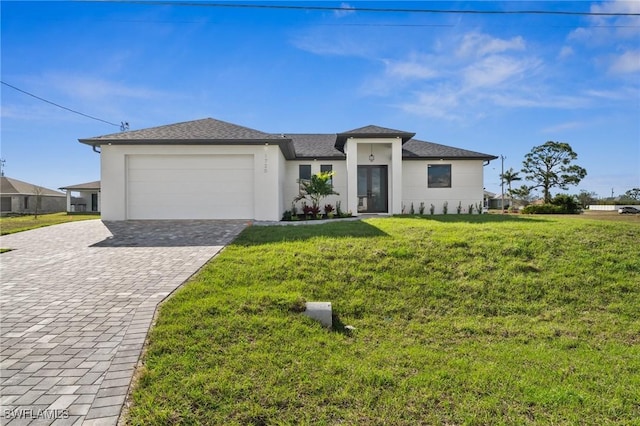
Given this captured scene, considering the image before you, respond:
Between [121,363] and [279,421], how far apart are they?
1667mm

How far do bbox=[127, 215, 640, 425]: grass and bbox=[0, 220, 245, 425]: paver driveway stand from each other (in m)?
0.32

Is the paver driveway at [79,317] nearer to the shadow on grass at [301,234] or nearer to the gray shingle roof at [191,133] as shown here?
the shadow on grass at [301,234]

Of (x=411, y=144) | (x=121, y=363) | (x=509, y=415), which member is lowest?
(x=509, y=415)

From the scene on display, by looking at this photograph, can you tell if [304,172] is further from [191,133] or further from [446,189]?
[446,189]

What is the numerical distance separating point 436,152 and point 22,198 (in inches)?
1550

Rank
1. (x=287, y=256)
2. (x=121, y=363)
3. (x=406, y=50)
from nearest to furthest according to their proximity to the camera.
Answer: (x=121, y=363) < (x=287, y=256) < (x=406, y=50)

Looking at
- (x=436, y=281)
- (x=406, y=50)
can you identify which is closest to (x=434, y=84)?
(x=406, y=50)

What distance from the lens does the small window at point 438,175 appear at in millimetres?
16719

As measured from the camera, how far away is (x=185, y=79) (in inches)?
505

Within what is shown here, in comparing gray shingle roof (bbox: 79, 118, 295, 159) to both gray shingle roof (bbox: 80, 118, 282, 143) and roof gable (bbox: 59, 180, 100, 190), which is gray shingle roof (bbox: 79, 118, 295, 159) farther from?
roof gable (bbox: 59, 180, 100, 190)

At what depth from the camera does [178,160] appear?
12.8 meters

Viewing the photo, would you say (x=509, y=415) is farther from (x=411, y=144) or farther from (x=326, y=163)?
(x=411, y=144)

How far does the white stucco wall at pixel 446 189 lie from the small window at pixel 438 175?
16 centimetres

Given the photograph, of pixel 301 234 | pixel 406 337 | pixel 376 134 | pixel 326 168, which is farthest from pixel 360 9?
pixel 326 168
